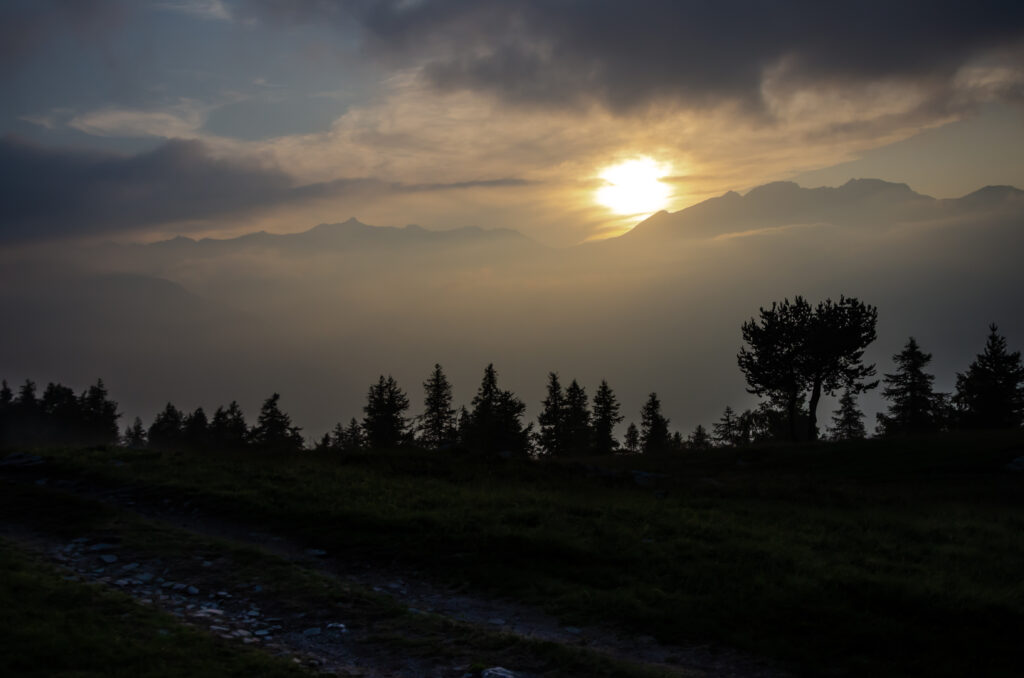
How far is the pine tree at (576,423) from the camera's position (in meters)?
82.3

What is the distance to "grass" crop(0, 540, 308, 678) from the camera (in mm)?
9453

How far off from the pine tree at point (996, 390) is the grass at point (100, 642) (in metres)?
78.2

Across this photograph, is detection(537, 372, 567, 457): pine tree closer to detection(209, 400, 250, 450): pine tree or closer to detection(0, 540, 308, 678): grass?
detection(209, 400, 250, 450): pine tree

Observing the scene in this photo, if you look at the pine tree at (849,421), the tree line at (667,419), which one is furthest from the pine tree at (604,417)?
the pine tree at (849,421)

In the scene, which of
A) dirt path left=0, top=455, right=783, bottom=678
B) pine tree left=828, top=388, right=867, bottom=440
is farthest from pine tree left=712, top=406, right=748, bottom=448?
dirt path left=0, top=455, right=783, bottom=678

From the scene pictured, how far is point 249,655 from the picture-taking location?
1024 cm

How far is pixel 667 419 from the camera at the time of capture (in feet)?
282

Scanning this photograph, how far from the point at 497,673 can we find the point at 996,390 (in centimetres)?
7708

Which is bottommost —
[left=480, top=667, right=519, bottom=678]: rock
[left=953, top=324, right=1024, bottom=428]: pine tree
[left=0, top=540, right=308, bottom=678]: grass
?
[left=480, top=667, right=519, bottom=678]: rock

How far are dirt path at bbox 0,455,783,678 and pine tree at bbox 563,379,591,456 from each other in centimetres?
6569

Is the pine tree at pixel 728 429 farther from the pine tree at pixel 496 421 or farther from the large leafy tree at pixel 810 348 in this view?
the large leafy tree at pixel 810 348

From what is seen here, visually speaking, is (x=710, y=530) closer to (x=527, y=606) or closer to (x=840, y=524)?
(x=840, y=524)

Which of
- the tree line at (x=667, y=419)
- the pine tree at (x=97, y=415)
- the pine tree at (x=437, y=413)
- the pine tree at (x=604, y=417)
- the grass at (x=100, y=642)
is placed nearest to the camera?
the grass at (x=100, y=642)

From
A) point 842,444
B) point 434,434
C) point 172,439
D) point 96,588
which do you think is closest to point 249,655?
point 96,588
